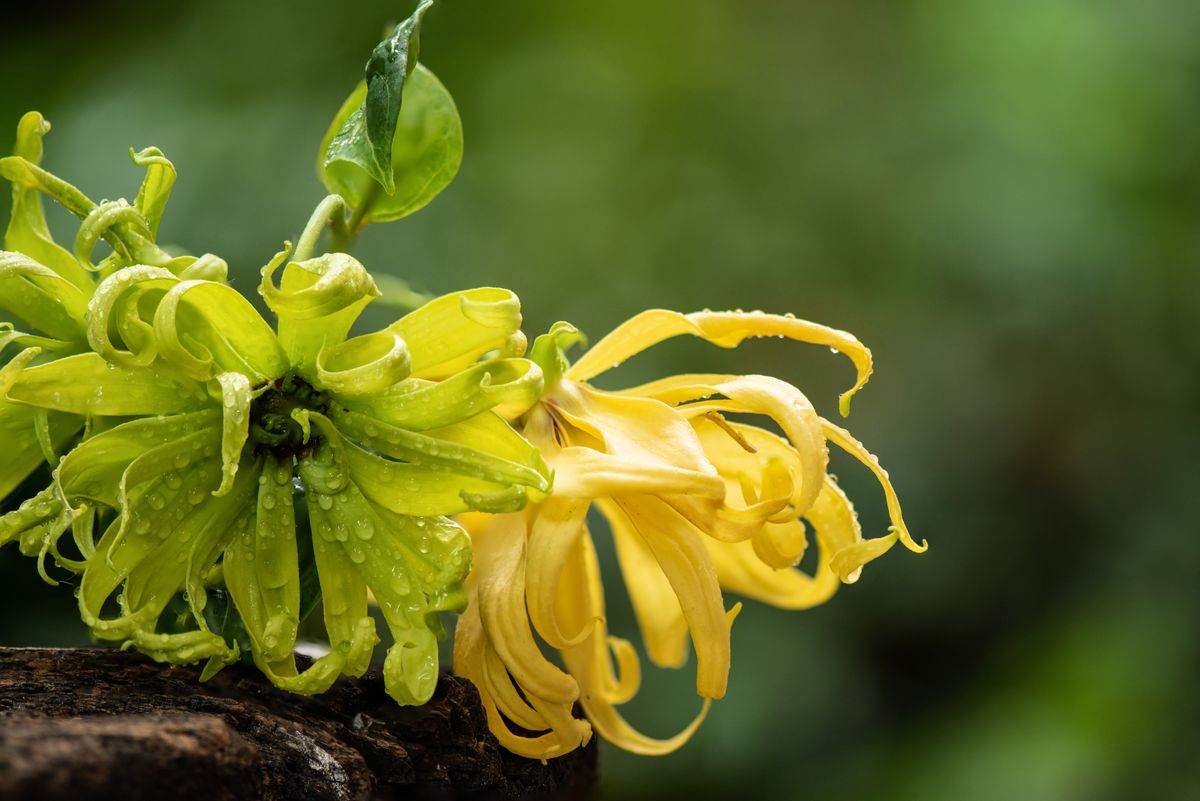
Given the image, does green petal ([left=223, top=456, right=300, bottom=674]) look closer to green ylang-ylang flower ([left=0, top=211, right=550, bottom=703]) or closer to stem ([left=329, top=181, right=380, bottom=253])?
green ylang-ylang flower ([left=0, top=211, right=550, bottom=703])

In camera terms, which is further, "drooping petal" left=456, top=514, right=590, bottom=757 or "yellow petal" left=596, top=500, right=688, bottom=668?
"yellow petal" left=596, top=500, right=688, bottom=668

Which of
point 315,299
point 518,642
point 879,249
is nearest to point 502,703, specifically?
point 518,642

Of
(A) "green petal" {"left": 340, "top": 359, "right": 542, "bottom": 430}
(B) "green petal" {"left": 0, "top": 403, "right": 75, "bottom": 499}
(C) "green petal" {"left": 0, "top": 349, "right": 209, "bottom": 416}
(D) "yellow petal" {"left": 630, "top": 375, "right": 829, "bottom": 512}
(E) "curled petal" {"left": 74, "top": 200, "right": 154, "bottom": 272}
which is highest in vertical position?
(E) "curled petal" {"left": 74, "top": 200, "right": 154, "bottom": 272}

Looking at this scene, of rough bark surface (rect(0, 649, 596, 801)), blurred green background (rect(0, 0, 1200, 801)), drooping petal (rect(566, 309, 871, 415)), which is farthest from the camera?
blurred green background (rect(0, 0, 1200, 801))

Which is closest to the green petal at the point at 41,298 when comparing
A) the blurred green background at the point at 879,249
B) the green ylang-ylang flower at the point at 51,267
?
the green ylang-ylang flower at the point at 51,267

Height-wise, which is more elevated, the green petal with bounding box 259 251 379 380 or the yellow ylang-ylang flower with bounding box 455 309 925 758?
the green petal with bounding box 259 251 379 380

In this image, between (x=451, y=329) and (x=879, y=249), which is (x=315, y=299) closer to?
(x=451, y=329)

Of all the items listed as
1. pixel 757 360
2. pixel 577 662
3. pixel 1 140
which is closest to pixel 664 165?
pixel 757 360

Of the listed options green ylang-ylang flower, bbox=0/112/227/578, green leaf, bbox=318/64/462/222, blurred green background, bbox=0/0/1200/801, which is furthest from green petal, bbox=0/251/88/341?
blurred green background, bbox=0/0/1200/801
